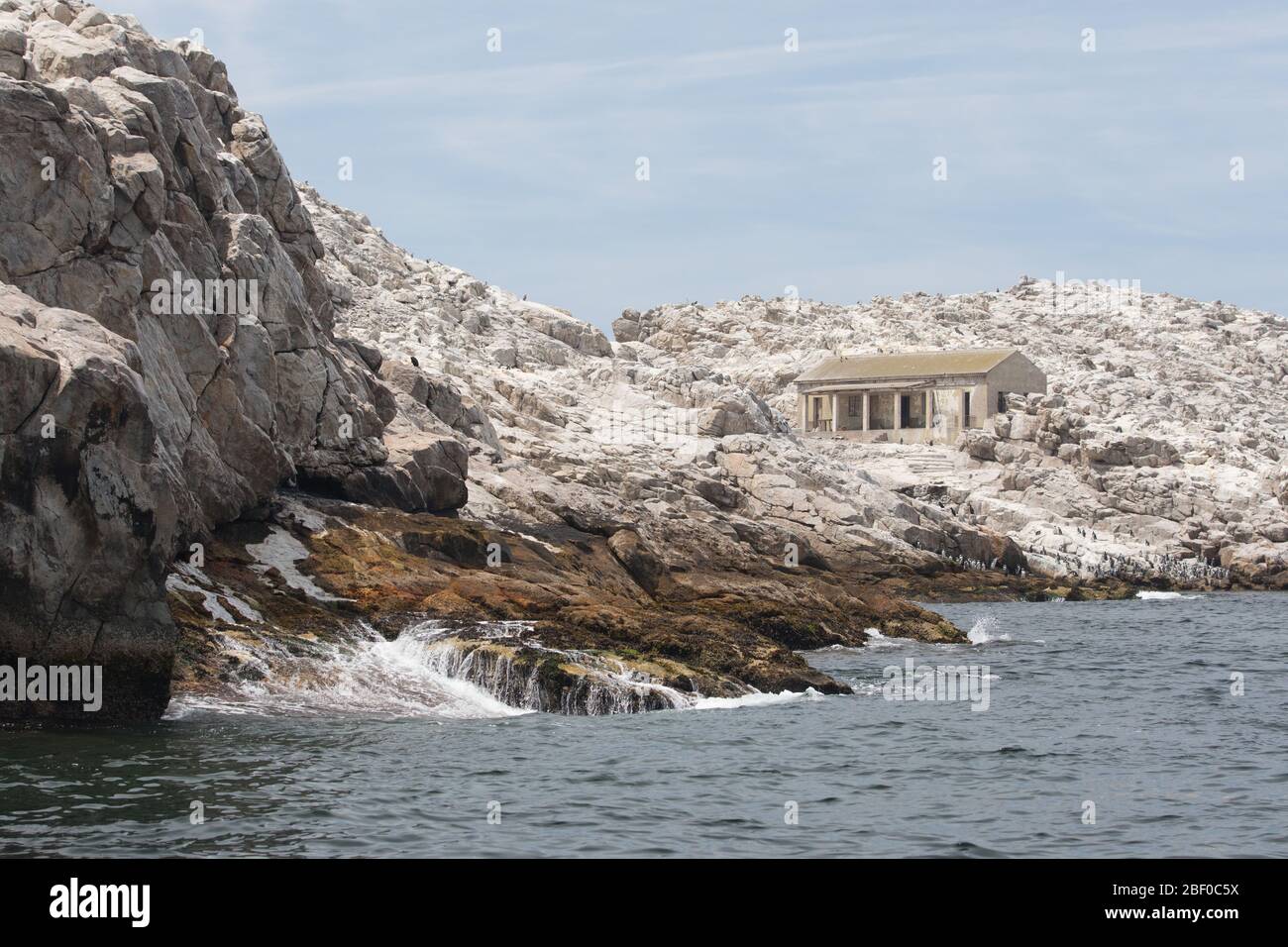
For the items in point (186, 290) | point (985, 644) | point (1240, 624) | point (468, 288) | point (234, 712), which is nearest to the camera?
point (234, 712)

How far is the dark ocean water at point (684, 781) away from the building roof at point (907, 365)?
71807 millimetres

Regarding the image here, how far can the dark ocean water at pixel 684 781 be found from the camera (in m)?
18.9

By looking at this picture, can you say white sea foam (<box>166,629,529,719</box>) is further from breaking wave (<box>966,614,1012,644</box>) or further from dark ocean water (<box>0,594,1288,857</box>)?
breaking wave (<box>966,614,1012,644</box>)

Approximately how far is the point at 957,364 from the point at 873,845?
292 ft

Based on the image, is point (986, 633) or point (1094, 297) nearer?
point (986, 633)

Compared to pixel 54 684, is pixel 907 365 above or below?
above

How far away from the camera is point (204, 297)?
128ft

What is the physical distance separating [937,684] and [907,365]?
244ft

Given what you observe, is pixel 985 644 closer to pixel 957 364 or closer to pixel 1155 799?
pixel 1155 799

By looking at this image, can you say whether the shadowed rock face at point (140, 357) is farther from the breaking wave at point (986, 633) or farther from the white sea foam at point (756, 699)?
the breaking wave at point (986, 633)

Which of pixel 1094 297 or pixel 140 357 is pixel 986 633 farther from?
pixel 1094 297

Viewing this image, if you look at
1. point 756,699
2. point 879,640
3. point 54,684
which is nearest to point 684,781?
point 756,699
